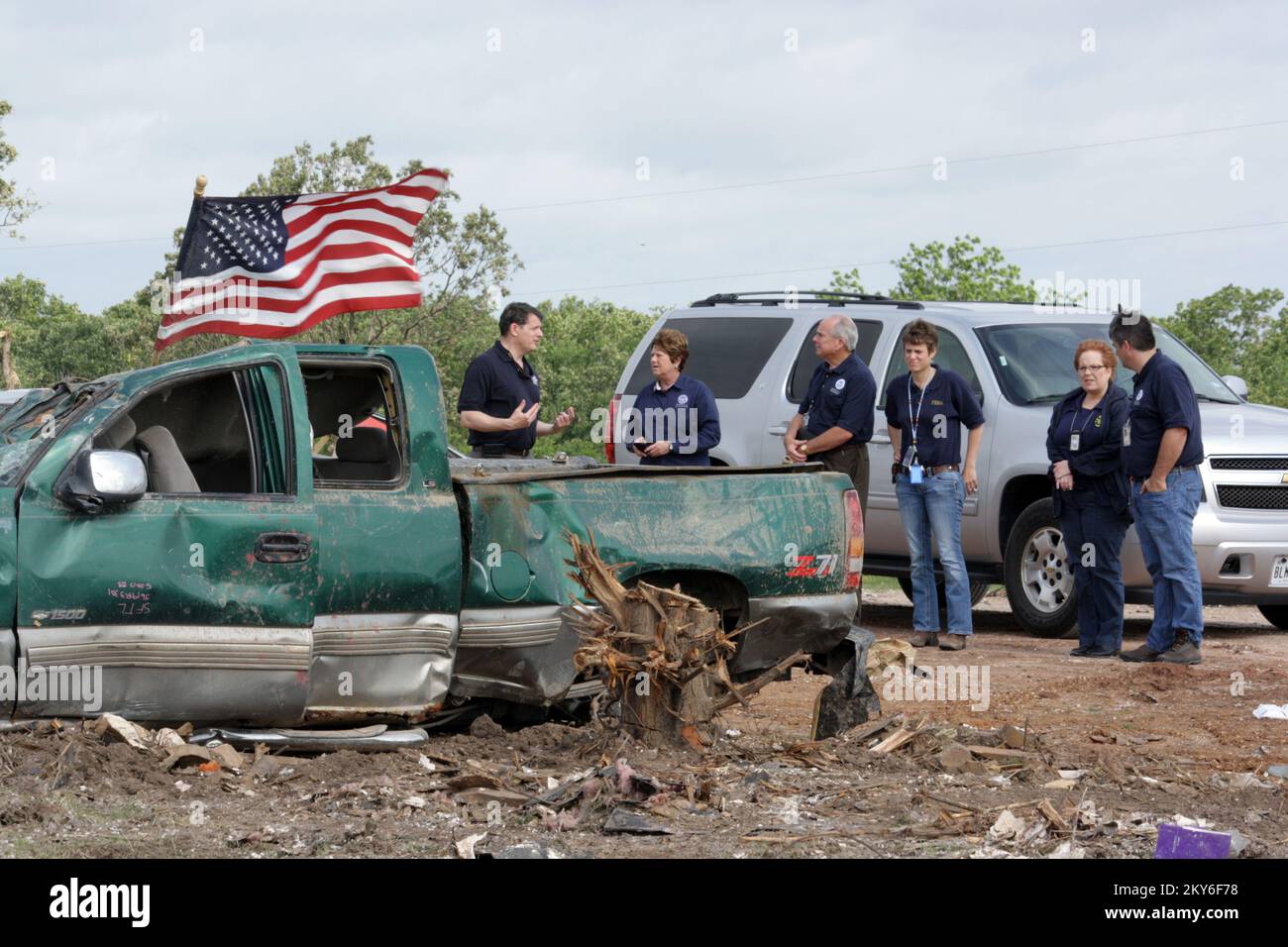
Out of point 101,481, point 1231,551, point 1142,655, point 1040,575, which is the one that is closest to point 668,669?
point 101,481

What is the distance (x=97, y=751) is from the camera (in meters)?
6.27

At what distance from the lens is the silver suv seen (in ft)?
36.0

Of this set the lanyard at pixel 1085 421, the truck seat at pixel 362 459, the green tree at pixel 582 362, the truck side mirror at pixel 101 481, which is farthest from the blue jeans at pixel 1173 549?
the green tree at pixel 582 362

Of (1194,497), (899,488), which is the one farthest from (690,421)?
(1194,497)

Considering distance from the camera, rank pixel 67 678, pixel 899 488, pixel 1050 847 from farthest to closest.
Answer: pixel 899 488
pixel 67 678
pixel 1050 847

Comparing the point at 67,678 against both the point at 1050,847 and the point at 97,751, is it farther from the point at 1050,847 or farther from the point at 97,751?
the point at 1050,847

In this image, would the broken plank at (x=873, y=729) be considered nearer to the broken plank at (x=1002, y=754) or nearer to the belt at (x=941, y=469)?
the broken plank at (x=1002, y=754)

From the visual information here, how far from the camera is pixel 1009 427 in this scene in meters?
11.4

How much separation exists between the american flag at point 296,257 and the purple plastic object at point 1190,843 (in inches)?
219

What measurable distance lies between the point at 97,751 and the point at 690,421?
13.9 ft

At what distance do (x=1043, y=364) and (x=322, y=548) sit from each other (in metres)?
6.62

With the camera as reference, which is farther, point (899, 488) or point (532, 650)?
point (899, 488)

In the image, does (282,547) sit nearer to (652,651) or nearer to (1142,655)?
(652,651)

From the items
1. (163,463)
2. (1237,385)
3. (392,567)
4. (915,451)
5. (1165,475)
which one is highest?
(1237,385)
